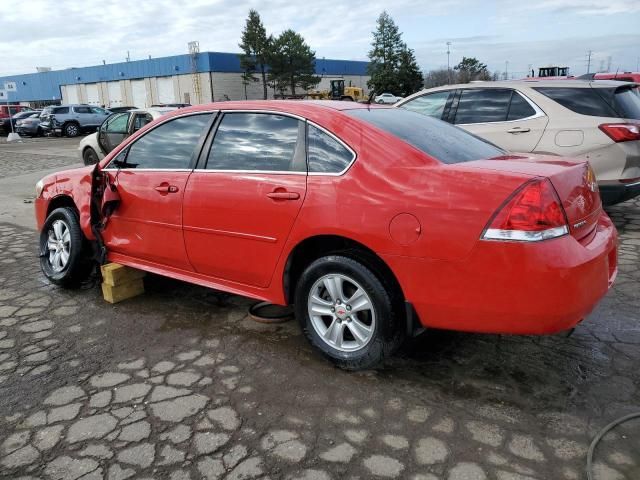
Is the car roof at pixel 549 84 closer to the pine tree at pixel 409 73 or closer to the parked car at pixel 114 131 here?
the parked car at pixel 114 131

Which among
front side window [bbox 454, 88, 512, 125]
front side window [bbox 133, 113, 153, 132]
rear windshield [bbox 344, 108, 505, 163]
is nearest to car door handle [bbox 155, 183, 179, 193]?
rear windshield [bbox 344, 108, 505, 163]

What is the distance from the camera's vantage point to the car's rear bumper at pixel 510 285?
8.31ft

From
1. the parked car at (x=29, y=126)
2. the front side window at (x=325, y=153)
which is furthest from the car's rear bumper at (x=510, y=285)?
the parked car at (x=29, y=126)

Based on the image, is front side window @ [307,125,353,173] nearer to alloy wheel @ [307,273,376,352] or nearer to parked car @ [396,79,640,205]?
alloy wheel @ [307,273,376,352]

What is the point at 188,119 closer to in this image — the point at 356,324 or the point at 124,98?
the point at 356,324

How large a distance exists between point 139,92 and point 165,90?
4.65 meters

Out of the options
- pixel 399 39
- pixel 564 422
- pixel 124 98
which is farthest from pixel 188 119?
pixel 399 39

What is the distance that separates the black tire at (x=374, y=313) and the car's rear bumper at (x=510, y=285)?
0.16 metres

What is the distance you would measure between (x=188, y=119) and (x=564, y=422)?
122 inches

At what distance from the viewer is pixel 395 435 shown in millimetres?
2611

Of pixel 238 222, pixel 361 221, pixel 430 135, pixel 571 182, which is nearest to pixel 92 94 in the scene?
pixel 238 222

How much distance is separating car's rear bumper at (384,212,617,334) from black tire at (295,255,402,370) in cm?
16

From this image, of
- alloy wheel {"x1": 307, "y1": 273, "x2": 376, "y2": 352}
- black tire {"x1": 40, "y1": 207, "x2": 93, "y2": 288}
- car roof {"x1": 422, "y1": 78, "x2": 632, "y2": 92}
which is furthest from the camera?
car roof {"x1": 422, "y1": 78, "x2": 632, "y2": 92}

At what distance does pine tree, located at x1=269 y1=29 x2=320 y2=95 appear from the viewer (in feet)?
194
